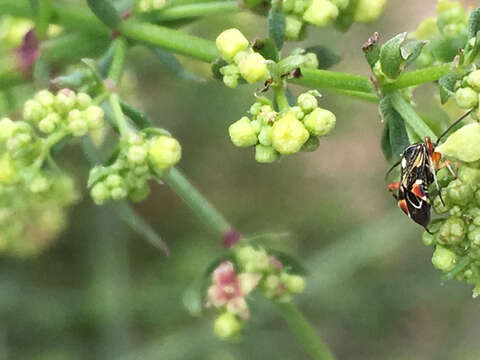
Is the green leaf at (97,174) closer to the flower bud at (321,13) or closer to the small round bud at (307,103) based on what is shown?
the small round bud at (307,103)

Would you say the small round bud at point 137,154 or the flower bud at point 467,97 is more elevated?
the flower bud at point 467,97

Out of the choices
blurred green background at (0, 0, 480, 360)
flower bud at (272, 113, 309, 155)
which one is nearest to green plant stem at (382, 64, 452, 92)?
flower bud at (272, 113, 309, 155)

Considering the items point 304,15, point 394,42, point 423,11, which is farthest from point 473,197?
point 423,11

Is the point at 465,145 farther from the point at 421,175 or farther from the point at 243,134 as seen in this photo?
the point at 243,134

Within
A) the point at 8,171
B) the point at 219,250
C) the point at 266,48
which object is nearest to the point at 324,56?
the point at 266,48

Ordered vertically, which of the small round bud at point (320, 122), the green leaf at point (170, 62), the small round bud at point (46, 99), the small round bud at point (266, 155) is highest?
the small round bud at point (320, 122)

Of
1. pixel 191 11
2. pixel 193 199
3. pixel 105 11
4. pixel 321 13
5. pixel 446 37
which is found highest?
pixel 446 37

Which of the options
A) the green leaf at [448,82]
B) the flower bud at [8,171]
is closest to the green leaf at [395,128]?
the green leaf at [448,82]
